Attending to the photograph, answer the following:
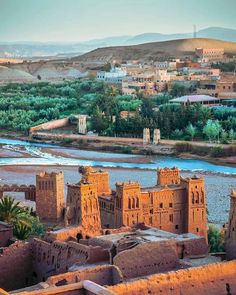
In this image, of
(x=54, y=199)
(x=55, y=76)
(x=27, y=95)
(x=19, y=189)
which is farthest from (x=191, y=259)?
(x=55, y=76)

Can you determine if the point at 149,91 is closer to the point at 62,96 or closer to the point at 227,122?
the point at 62,96

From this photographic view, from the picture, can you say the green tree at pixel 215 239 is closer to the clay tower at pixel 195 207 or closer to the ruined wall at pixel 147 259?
the clay tower at pixel 195 207

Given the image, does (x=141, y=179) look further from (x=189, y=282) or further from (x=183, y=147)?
(x=189, y=282)

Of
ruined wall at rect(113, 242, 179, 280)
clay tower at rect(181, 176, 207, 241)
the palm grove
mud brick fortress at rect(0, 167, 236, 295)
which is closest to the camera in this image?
mud brick fortress at rect(0, 167, 236, 295)

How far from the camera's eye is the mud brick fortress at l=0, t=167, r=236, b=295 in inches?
667

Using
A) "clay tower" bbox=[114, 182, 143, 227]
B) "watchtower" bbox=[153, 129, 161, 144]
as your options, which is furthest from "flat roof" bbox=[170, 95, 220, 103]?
"clay tower" bbox=[114, 182, 143, 227]

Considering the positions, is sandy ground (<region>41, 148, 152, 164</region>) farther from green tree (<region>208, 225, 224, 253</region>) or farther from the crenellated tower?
green tree (<region>208, 225, 224, 253</region>)

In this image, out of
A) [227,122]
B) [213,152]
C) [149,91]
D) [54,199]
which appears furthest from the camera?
[149,91]

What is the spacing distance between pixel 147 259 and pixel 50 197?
→ 9.88 m

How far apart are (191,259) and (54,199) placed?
9.03 m

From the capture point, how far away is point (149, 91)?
81312 mm

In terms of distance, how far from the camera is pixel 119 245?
1950cm

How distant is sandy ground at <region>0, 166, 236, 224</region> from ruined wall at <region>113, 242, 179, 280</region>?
1221 cm

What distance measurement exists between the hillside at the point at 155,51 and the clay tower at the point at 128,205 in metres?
102
